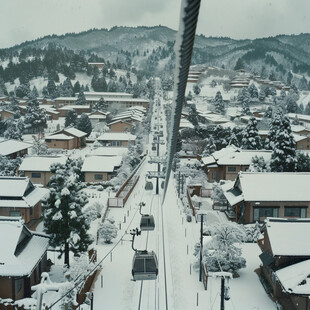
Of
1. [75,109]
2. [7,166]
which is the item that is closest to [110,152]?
[7,166]

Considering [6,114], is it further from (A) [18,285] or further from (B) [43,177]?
(A) [18,285]

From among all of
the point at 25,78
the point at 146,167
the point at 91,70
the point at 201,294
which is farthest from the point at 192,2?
the point at 91,70

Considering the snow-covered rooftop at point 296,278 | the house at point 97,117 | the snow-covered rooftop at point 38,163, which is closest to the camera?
the snow-covered rooftop at point 296,278

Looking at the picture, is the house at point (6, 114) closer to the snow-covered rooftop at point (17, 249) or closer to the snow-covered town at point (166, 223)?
the snow-covered town at point (166, 223)

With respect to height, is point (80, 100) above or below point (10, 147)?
above

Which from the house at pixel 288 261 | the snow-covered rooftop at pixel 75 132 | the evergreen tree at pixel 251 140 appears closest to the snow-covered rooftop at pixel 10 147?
the snow-covered rooftop at pixel 75 132

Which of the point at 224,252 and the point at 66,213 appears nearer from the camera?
the point at 66,213

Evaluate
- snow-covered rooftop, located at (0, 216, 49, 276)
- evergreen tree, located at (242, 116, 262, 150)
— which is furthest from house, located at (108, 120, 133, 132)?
snow-covered rooftop, located at (0, 216, 49, 276)
